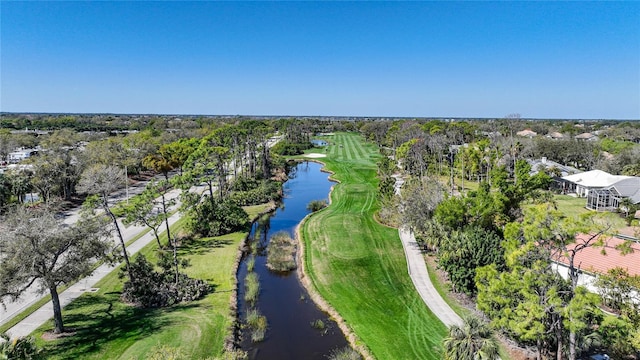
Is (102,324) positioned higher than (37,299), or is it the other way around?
(37,299)

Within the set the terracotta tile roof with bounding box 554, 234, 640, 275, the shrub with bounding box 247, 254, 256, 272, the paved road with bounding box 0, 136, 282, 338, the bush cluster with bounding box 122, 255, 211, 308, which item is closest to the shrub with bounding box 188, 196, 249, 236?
the paved road with bounding box 0, 136, 282, 338

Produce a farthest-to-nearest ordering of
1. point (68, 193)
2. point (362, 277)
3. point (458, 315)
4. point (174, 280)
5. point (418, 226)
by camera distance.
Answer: point (68, 193) → point (418, 226) → point (362, 277) → point (174, 280) → point (458, 315)

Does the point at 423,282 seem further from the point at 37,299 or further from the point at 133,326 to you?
the point at 37,299


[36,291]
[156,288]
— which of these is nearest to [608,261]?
[156,288]

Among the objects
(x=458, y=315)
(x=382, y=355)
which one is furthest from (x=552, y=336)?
(x=382, y=355)

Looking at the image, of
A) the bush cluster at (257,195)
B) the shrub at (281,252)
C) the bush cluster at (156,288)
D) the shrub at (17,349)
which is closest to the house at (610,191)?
the shrub at (281,252)

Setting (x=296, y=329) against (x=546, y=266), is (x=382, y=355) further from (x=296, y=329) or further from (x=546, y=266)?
(x=546, y=266)
